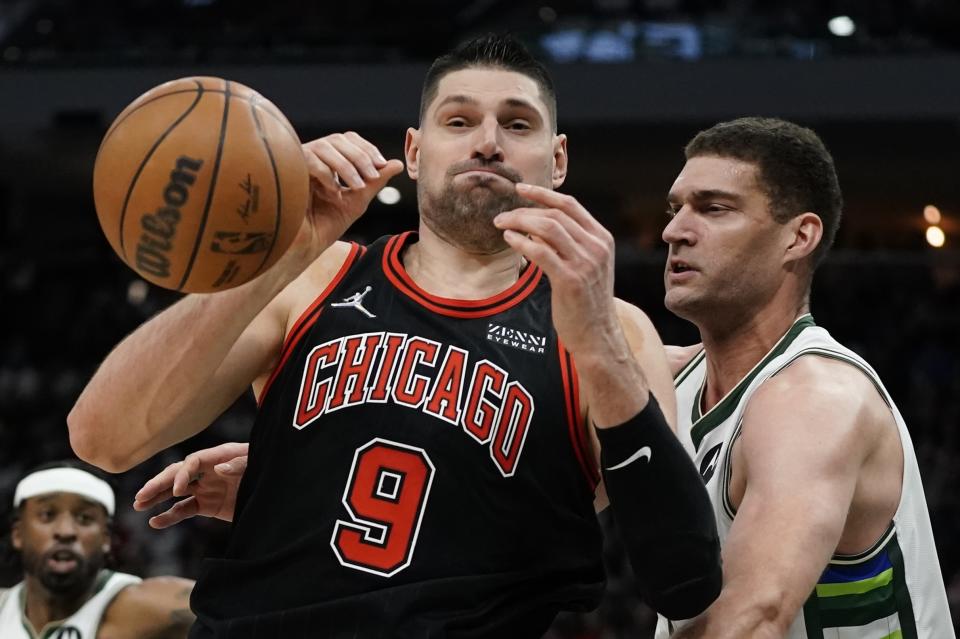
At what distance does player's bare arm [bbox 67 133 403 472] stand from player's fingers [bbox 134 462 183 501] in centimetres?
35

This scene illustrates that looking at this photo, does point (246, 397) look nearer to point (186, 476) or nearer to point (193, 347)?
point (186, 476)

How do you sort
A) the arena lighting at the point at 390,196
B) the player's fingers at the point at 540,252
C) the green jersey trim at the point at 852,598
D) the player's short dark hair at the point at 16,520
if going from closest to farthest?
1. the player's fingers at the point at 540,252
2. the green jersey trim at the point at 852,598
3. the player's short dark hair at the point at 16,520
4. the arena lighting at the point at 390,196

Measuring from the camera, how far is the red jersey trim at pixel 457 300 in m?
2.79


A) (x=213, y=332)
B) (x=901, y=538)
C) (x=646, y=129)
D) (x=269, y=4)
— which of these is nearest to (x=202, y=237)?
(x=213, y=332)

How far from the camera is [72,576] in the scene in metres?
5.34

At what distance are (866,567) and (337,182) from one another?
4.93ft

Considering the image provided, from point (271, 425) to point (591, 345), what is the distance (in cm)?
77

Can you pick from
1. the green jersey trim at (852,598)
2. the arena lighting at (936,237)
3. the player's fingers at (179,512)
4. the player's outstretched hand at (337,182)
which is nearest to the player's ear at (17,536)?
the player's fingers at (179,512)

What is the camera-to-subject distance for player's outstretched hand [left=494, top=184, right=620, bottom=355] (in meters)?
2.31

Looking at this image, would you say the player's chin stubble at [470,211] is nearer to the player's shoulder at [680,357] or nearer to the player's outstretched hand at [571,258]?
the player's outstretched hand at [571,258]

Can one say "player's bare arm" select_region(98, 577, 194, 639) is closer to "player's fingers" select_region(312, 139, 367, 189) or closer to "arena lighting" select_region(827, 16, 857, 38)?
"player's fingers" select_region(312, 139, 367, 189)

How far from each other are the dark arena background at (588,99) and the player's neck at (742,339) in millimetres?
7019

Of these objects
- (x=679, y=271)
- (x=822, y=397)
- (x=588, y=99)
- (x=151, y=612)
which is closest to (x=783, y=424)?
(x=822, y=397)

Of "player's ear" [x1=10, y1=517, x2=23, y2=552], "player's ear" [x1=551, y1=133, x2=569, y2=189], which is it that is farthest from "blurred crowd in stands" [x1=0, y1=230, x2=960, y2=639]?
"player's ear" [x1=551, y1=133, x2=569, y2=189]
